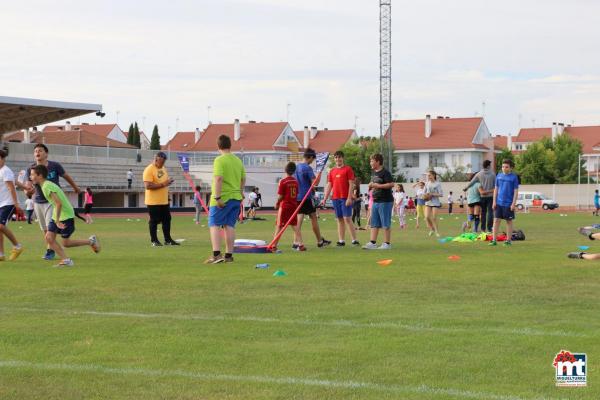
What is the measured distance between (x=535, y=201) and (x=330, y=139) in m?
60.1

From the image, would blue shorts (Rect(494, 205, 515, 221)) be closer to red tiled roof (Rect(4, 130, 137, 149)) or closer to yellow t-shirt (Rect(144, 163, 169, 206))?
yellow t-shirt (Rect(144, 163, 169, 206))

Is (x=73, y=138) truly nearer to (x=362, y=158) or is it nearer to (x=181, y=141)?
(x=362, y=158)

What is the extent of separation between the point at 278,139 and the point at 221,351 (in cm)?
12106

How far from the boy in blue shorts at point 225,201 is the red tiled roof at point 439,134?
10548cm

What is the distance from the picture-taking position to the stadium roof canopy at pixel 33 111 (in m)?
47.9

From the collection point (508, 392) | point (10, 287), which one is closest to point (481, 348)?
point (508, 392)

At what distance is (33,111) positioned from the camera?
50.8 m

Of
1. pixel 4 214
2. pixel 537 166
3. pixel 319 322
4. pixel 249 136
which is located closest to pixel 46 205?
pixel 4 214

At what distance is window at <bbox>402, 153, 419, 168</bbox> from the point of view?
400ft

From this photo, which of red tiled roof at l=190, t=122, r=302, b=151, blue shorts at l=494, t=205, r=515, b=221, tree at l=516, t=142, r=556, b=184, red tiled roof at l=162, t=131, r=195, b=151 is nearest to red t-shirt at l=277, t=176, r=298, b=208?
blue shorts at l=494, t=205, r=515, b=221

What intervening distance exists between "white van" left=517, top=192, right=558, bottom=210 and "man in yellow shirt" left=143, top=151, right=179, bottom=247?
61.2 meters

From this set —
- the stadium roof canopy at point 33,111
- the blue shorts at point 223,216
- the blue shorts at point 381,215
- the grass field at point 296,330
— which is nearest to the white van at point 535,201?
the stadium roof canopy at point 33,111

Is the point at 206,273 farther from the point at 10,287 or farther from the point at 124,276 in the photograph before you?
the point at 10,287

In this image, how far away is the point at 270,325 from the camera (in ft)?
28.3
